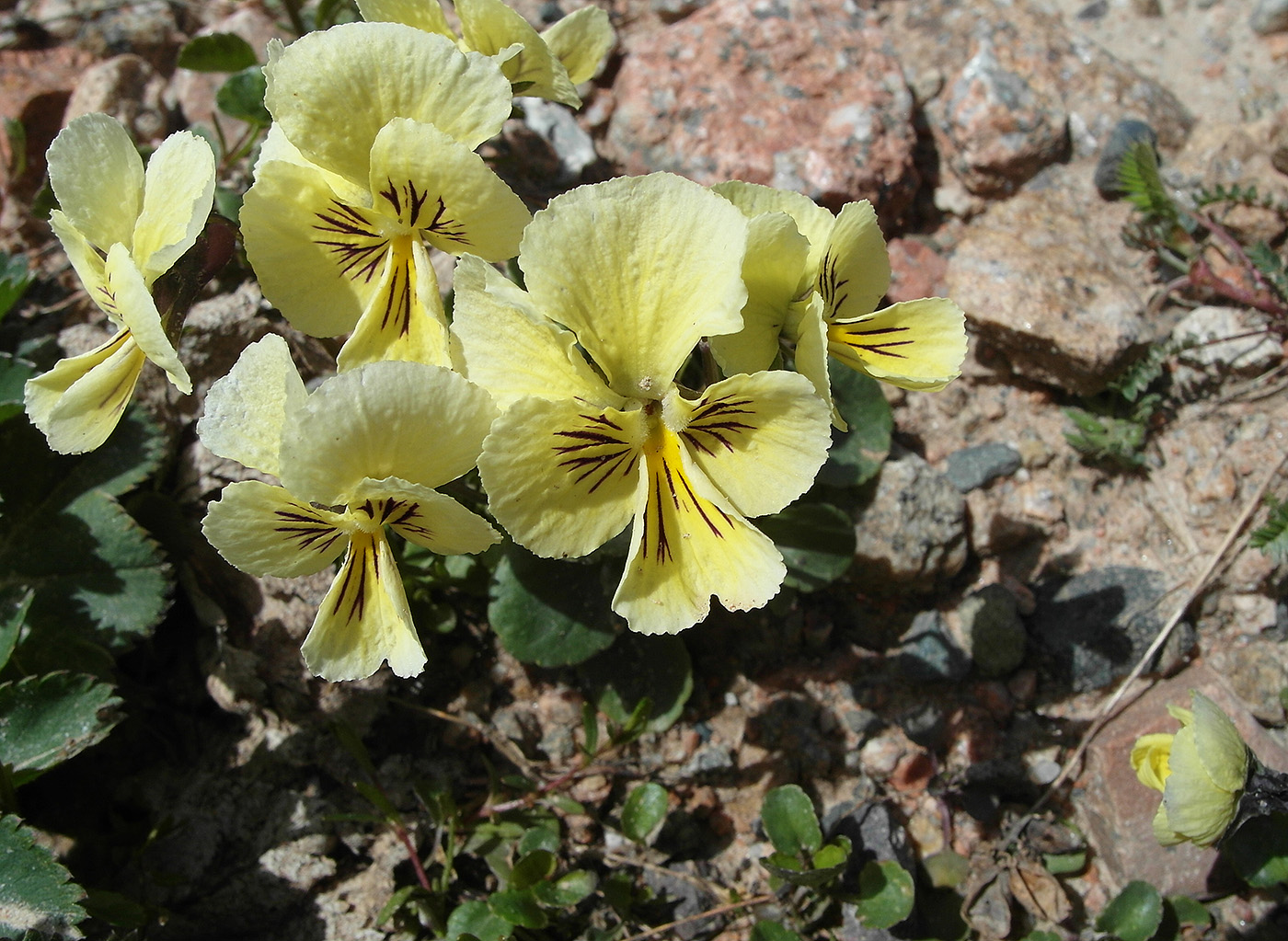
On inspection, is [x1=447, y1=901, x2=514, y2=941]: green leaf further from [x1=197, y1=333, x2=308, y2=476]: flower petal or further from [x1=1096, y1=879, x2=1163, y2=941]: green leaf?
[x1=1096, y1=879, x2=1163, y2=941]: green leaf

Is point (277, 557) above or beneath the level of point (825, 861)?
above

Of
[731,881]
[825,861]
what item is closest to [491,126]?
[825,861]

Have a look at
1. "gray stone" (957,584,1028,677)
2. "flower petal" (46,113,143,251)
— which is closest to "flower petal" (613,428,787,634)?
"flower petal" (46,113,143,251)

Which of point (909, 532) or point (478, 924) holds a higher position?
point (909, 532)

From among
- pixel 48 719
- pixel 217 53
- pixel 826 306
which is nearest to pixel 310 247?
pixel 826 306

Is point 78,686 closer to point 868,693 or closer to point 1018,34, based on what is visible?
point 868,693

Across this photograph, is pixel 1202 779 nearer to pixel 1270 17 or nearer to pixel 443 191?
pixel 443 191
